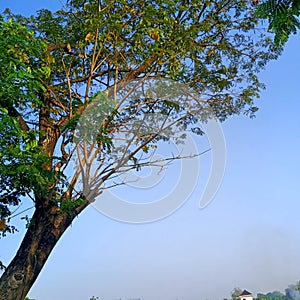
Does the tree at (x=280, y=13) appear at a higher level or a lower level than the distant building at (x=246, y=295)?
lower

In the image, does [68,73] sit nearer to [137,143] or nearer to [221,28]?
[137,143]

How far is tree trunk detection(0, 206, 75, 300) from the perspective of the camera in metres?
4.48

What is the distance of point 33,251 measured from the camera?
4688 millimetres

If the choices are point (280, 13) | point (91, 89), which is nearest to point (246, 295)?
point (91, 89)

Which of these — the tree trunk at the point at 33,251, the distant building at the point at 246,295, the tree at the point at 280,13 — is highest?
the distant building at the point at 246,295

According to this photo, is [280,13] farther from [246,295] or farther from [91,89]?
[246,295]

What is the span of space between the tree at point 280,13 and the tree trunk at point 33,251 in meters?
3.56

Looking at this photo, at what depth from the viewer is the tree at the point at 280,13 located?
5.92 ft

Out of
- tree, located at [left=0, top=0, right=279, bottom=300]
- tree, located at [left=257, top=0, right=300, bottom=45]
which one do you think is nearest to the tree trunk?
tree, located at [left=0, top=0, right=279, bottom=300]

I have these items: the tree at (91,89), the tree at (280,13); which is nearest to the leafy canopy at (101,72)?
the tree at (91,89)

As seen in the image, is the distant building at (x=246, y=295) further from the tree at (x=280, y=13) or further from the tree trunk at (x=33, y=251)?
the tree at (x=280, y=13)

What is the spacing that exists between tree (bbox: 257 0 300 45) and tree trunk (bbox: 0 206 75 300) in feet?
11.7

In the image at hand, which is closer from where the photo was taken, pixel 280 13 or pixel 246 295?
pixel 280 13

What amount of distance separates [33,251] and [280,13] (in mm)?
3722
